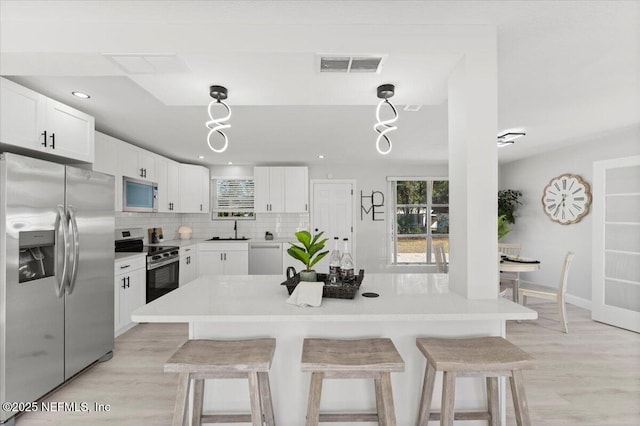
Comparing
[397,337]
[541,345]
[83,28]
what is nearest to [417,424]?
[397,337]

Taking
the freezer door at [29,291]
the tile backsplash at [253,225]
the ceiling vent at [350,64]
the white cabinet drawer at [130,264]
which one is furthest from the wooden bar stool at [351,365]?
the tile backsplash at [253,225]

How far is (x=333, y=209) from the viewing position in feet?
20.8

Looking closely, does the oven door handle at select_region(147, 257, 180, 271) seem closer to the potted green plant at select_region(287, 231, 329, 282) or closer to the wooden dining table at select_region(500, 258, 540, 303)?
the potted green plant at select_region(287, 231, 329, 282)

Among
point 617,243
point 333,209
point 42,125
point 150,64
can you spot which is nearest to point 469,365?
point 150,64

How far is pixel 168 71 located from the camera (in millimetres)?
1889

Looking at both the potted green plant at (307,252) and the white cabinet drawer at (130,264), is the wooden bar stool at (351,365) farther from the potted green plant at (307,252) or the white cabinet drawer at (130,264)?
the white cabinet drawer at (130,264)

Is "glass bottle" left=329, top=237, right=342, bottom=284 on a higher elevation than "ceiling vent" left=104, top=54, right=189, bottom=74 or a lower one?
lower

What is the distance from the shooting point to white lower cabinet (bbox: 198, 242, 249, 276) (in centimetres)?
541

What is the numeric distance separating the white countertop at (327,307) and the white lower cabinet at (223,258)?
351cm

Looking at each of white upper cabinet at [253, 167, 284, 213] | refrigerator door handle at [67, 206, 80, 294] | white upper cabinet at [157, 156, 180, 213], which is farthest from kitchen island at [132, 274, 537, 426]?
white upper cabinet at [253, 167, 284, 213]

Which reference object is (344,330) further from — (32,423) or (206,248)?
(206,248)

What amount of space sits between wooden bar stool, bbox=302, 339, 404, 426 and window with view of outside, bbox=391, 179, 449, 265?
17.1ft

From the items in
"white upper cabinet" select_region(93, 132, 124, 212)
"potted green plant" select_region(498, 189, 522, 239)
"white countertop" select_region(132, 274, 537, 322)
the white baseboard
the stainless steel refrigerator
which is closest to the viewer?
"white countertop" select_region(132, 274, 537, 322)

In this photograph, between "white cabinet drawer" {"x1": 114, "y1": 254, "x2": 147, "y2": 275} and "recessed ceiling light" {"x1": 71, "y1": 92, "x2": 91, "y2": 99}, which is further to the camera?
"white cabinet drawer" {"x1": 114, "y1": 254, "x2": 147, "y2": 275}
